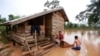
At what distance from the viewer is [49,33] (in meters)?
13.6

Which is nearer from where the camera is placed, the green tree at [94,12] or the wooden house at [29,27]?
the wooden house at [29,27]

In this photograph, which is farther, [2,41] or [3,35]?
[3,35]

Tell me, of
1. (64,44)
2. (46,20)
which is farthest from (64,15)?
(64,44)

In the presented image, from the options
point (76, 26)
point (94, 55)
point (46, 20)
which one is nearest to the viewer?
point (94, 55)

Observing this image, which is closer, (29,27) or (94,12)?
(29,27)

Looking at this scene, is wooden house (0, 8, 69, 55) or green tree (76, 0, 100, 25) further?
green tree (76, 0, 100, 25)

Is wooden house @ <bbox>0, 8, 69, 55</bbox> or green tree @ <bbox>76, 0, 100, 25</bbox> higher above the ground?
green tree @ <bbox>76, 0, 100, 25</bbox>

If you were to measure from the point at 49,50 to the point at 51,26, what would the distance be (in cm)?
310

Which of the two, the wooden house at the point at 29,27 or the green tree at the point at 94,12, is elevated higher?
the green tree at the point at 94,12

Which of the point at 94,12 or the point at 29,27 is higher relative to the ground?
the point at 94,12

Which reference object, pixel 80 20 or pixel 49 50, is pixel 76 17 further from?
pixel 49 50

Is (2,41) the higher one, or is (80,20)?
(80,20)

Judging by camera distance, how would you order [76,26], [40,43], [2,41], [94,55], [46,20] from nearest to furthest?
[94,55] → [40,43] → [46,20] → [2,41] → [76,26]

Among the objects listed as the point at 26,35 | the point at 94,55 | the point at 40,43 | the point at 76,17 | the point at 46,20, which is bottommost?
the point at 94,55
